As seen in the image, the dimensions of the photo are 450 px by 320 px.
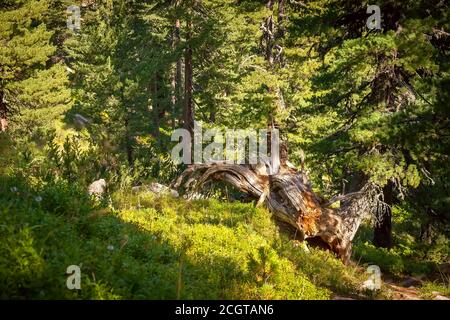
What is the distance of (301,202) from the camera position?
11.6 metres

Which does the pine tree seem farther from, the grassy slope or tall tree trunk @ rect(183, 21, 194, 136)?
the grassy slope

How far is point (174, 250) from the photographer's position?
730 centimetres

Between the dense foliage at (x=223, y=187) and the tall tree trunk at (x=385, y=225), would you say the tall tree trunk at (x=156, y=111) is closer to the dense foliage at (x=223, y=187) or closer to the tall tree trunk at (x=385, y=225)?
the dense foliage at (x=223, y=187)

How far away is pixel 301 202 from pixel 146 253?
633cm

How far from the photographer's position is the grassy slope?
15.1ft

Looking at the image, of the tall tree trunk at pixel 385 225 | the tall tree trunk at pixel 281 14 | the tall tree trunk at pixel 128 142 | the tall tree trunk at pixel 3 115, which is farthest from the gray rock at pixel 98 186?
the tall tree trunk at pixel 128 142

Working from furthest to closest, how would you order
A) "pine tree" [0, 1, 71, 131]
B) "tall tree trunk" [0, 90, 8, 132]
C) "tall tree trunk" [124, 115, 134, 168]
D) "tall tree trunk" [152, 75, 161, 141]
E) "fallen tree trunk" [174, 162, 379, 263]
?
"tall tree trunk" [152, 75, 161, 141] < "tall tree trunk" [124, 115, 134, 168] < "tall tree trunk" [0, 90, 8, 132] < "pine tree" [0, 1, 71, 131] < "fallen tree trunk" [174, 162, 379, 263]

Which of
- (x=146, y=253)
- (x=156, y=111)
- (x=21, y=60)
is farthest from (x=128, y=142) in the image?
(x=146, y=253)

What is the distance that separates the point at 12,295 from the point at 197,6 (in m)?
19.7

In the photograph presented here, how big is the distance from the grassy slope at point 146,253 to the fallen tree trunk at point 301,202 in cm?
74

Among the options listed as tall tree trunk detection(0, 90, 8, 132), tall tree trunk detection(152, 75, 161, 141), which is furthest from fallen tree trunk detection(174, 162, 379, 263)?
tall tree trunk detection(152, 75, 161, 141)

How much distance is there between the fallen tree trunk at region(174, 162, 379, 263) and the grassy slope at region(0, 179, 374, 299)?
2.43ft
